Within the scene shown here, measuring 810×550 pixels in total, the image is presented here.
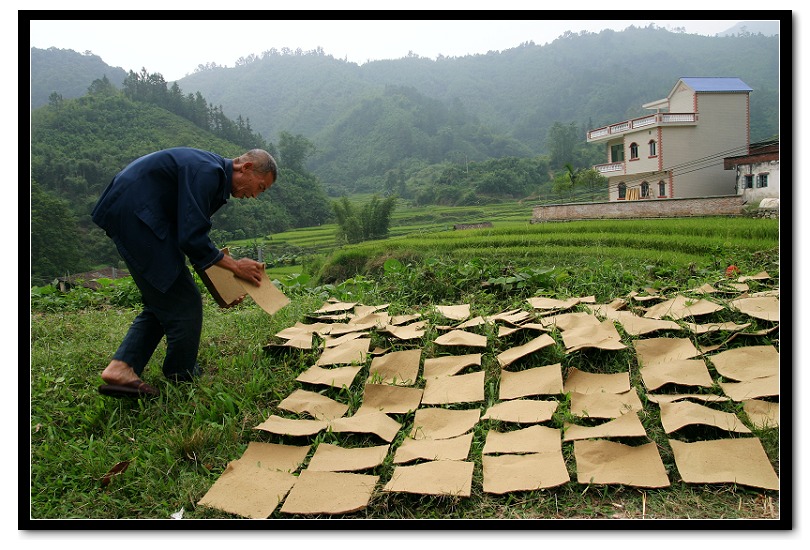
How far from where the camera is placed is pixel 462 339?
2.50m

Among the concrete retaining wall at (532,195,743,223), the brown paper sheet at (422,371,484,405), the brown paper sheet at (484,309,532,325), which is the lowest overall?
the brown paper sheet at (422,371,484,405)

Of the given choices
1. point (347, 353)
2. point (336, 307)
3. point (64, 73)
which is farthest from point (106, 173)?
point (347, 353)

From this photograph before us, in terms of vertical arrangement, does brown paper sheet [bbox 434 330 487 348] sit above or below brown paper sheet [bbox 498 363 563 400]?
above

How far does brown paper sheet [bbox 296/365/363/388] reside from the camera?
2.24 metres

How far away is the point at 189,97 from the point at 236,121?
477 mm

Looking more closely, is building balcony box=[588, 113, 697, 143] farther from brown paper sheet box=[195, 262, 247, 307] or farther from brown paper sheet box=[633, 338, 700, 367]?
brown paper sheet box=[195, 262, 247, 307]

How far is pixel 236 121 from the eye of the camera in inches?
158

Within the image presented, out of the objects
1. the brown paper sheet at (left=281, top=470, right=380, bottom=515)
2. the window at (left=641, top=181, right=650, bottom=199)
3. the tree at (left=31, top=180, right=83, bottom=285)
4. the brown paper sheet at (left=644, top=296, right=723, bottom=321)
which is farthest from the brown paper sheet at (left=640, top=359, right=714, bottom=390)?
the tree at (left=31, top=180, right=83, bottom=285)

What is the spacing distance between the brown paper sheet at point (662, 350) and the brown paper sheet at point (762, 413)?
348 millimetres

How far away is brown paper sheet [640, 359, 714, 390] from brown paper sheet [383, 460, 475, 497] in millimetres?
812

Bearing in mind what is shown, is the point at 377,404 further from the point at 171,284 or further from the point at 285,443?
the point at 171,284

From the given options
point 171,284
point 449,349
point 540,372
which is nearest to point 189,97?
point 171,284

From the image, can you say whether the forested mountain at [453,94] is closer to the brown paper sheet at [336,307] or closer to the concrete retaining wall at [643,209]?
the concrete retaining wall at [643,209]

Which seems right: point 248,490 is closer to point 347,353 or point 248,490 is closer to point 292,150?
point 347,353
